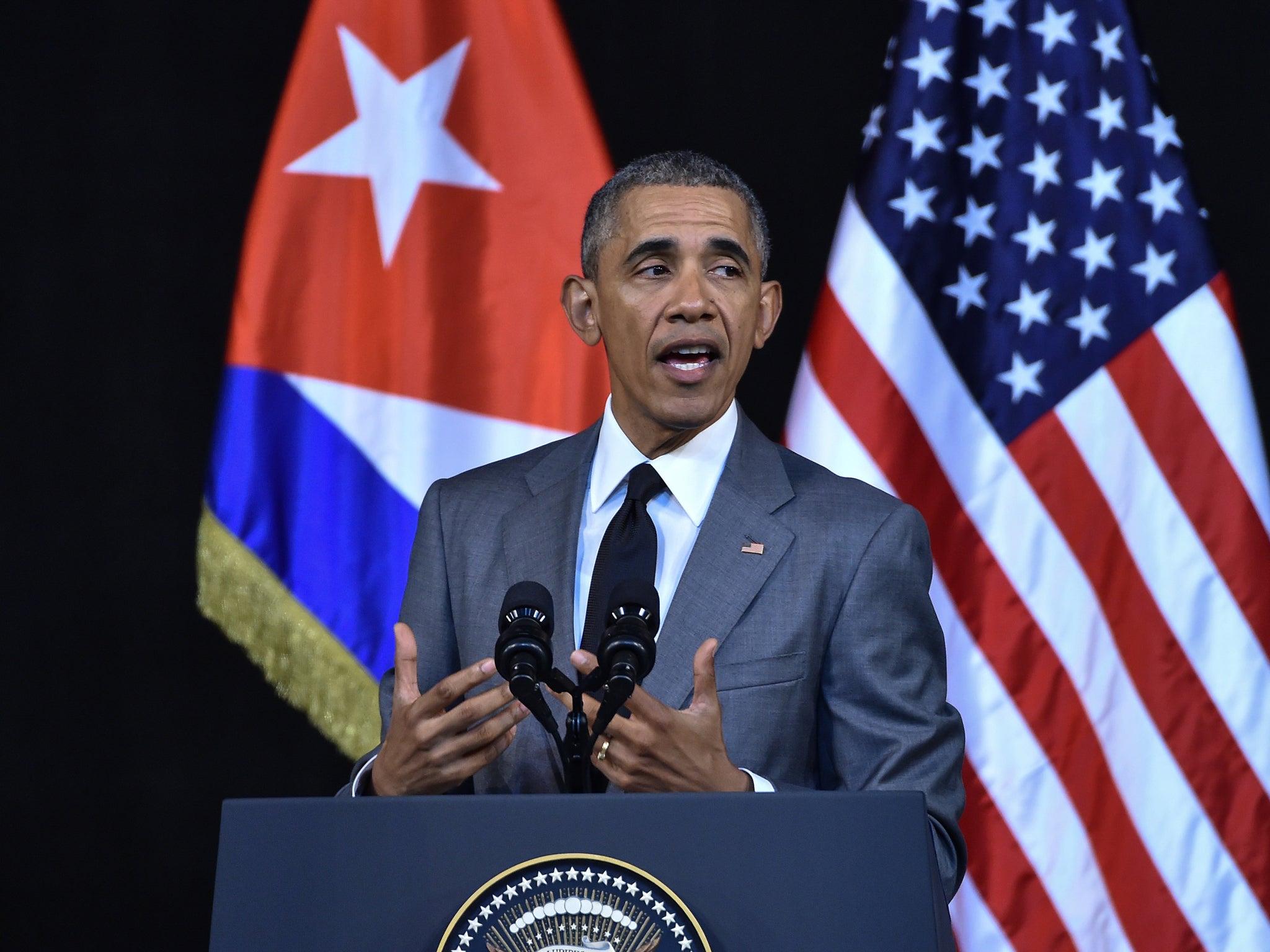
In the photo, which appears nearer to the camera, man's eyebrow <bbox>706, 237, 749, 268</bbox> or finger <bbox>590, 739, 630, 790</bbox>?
finger <bbox>590, 739, 630, 790</bbox>

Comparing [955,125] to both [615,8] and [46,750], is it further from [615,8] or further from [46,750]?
[46,750]

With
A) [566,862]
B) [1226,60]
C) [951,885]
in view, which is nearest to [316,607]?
[951,885]

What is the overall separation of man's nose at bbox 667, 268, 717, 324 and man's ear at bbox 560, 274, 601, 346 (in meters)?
0.21

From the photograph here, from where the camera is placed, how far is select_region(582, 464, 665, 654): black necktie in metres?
1.81

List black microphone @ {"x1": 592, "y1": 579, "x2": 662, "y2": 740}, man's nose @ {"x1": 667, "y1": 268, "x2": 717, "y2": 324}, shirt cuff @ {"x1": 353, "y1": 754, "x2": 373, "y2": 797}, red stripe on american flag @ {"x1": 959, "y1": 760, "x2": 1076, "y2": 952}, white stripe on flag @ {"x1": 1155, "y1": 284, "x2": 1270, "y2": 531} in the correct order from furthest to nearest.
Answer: white stripe on flag @ {"x1": 1155, "y1": 284, "x2": 1270, "y2": 531}, red stripe on american flag @ {"x1": 959, "y1": 760, "x2": 1076, "y2": 952}, man's nose @ {"x1": 667, "y1": 268, "x2": 717, "y2": 324}, shirt cuff @ {"x1": 353, "y1": 754, "x2": 373, "y2": 797}, black microphone @ {"x1": 592, "y1": 579, "x2": 662, "y2": 740}

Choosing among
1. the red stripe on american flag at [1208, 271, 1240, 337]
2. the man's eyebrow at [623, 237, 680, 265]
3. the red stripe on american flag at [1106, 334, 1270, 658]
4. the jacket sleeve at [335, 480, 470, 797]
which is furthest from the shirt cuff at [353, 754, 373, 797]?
the red stripe on american flag at [1208, 271, 1240, 337]

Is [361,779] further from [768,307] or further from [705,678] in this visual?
[768,307]

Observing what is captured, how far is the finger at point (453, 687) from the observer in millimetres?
1349

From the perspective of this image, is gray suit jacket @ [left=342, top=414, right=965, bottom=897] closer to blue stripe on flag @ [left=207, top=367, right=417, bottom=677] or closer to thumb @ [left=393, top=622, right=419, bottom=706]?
thumb @ [left=393, top=622, right=419, bottom=706]

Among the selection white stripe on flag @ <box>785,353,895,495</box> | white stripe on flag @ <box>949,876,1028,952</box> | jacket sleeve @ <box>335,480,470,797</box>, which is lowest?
white stripe on flag @ <box>949,876,1028,952</box>

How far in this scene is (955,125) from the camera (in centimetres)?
304

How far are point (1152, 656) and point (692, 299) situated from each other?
4.70 feet

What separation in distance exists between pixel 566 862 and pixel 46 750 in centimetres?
245

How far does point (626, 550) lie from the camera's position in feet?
6.07
